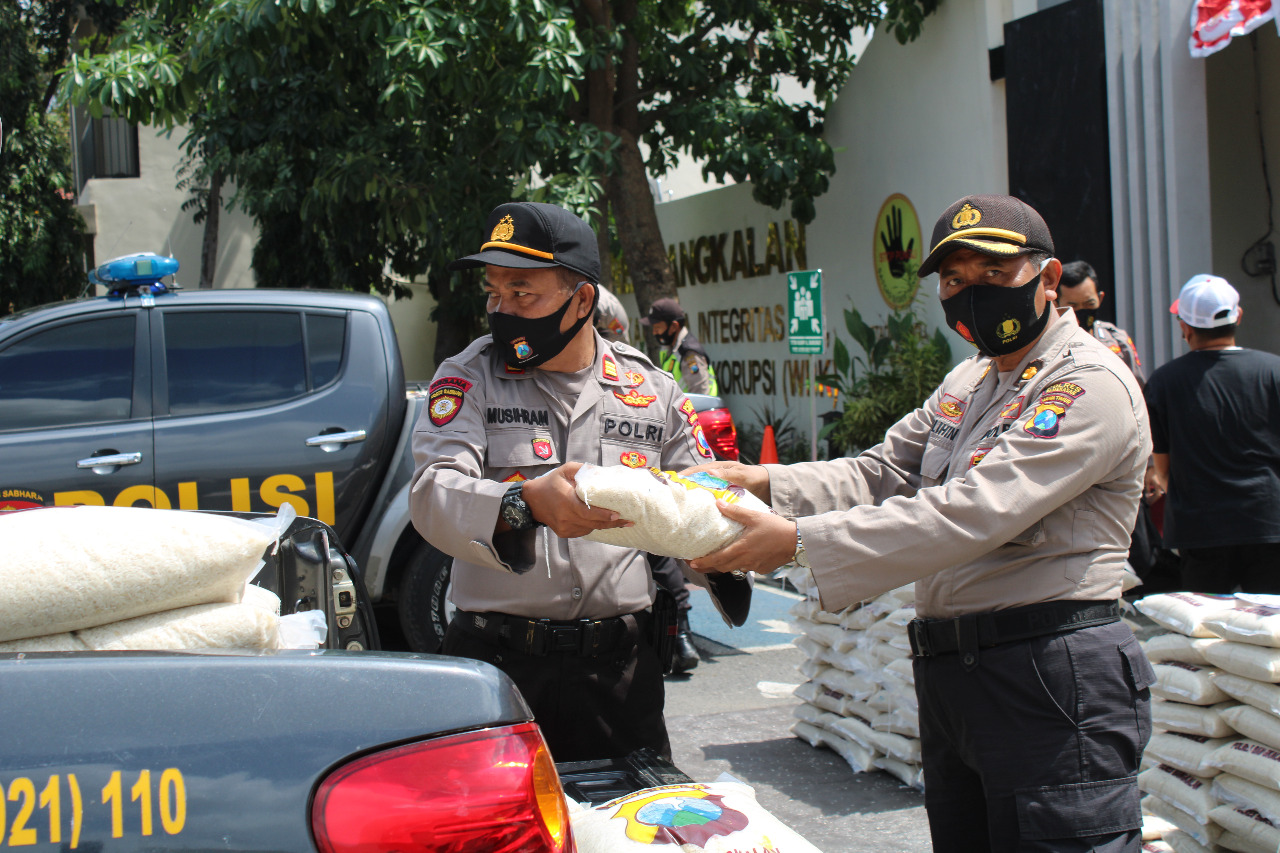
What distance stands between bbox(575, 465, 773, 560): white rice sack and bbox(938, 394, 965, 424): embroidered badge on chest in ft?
2.00

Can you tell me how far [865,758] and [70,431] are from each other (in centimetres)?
368

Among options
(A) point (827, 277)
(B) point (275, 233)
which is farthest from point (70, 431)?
(B) point (275, 233)

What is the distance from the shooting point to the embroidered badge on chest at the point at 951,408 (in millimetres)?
2543

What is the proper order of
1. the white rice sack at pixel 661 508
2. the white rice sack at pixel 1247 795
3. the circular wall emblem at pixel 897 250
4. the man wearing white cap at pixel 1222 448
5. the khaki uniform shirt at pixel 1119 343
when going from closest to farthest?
the white rice sack at pixel 661 508
the white rice sack at pixel 1247 795
the man wearing white cap at pixel 1222 448
the khaki uniform shirt at pixel 1119 343
the circular wall emblem at pixel 897 250

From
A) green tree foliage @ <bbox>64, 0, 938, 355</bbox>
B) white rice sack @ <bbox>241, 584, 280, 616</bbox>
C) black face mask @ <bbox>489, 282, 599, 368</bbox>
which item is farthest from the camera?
green tree foliage @ <bbox>64, 0, 938, 355</bbox>

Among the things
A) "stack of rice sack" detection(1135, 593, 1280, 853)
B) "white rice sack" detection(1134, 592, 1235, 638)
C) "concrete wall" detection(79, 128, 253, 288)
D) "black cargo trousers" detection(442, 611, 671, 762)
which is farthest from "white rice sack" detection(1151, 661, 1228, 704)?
"concrete wall" detection(79, 128, 253, 288)

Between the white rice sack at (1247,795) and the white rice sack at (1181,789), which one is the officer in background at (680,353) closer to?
the white rice sack at (1181,789)

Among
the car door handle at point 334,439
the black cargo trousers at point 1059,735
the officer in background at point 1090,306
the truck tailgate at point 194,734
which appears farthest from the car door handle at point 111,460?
the officer in background at point 1090,306

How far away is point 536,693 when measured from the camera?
2490 mm

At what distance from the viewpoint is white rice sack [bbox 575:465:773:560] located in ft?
6.67

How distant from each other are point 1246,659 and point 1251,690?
11 cm

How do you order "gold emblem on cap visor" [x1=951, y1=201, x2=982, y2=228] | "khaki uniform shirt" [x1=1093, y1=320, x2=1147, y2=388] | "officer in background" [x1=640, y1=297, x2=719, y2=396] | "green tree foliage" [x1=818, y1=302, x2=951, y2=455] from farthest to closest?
1. "green tree foliage" [x1=818, y1=302, x2=951, y2=455]
2. "officer in background" [x1=640, y1=297, x2=719, y2=396]
3. "khaki uniform shirt" [x1=1093, y1=320, x2=1147, y2=388]
4. "gold emblem on cap visor" [x1=951, y1=201, x2=982, y2=228]

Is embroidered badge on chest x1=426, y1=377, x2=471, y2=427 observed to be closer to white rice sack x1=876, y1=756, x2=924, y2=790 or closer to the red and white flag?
white rice sack x1=876, y1=756, x2=924, y2=790

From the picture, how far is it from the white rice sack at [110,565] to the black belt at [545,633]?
0.87m
